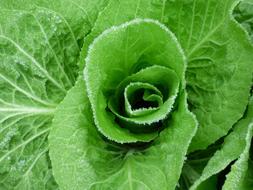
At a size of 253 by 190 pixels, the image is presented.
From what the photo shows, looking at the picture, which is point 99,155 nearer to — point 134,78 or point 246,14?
point 134,78

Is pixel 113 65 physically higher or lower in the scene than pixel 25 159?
higher

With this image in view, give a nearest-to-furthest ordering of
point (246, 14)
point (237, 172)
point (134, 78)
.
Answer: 1. point (237, 172)
2. point (134, 78)
3. point (246, 14)

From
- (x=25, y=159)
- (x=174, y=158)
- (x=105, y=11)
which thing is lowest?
(x=25, y=159)

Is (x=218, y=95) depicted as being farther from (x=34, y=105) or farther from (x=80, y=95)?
(x=34, y=105)

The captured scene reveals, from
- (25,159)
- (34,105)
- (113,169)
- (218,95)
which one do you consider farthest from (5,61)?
(218,95)

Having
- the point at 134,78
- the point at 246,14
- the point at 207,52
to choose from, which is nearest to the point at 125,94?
the point at 134,78

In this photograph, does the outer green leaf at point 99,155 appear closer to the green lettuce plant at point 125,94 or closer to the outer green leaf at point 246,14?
the green lettuce plant at point 125,94
